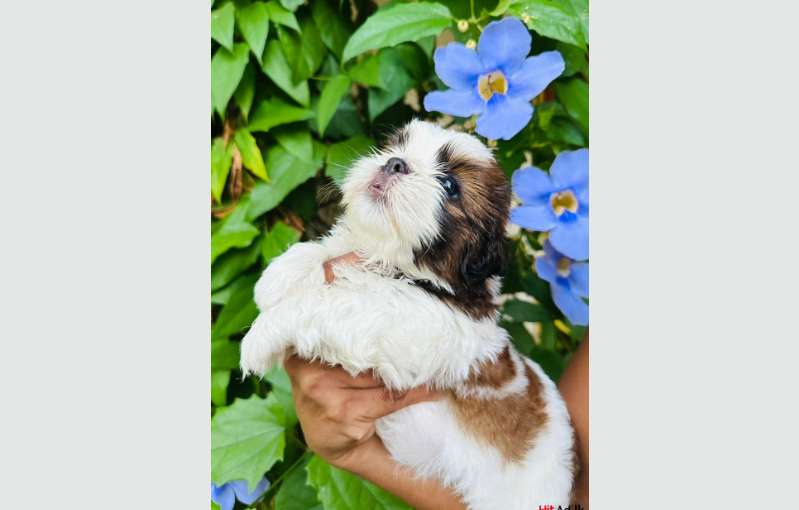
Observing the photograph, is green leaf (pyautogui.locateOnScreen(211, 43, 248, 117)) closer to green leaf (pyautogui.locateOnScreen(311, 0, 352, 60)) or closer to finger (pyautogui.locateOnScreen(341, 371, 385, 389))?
green leaf (pyautogui.locateOnScreen(311, 0, 352, 60))

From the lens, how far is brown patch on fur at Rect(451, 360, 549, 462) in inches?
57.5

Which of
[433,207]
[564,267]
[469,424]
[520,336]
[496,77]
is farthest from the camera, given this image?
[520,336]

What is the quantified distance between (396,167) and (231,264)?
0.47 metres

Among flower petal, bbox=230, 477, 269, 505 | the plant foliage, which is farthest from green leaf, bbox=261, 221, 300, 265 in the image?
flower petal, bbox=230, 477, 269, 505

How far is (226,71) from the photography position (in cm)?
161

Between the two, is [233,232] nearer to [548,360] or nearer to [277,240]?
[277,240]

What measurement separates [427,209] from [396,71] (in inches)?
16.2

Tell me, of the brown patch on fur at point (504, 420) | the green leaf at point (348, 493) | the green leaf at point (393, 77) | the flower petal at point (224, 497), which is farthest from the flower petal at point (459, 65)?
the flower petal at point (224, 497)

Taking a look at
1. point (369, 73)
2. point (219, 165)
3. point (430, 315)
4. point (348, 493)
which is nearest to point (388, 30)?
point (369, 73)

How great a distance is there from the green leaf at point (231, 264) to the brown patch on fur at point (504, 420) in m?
0.51

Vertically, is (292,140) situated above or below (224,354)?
above

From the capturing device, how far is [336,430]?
1.47 metres

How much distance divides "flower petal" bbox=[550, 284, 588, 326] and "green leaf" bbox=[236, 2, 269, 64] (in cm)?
75

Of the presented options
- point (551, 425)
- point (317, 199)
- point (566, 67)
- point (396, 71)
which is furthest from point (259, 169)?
point (551, 425)
